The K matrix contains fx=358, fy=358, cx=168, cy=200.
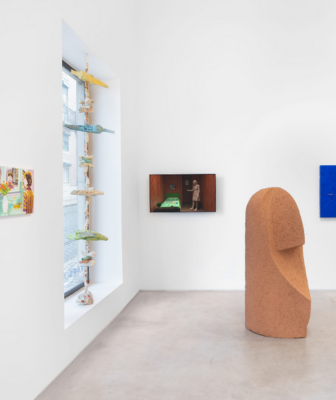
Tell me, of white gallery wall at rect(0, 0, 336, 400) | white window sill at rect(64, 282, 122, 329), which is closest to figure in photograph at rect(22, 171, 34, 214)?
white window sill at rect(64, 282, 122, 329)

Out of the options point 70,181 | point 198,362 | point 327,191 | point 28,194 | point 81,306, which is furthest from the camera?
point 327,191

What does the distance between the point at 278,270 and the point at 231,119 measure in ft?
8.43

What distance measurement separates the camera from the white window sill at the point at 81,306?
9.96 feet

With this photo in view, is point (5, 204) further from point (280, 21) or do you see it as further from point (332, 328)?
point (280, 21)

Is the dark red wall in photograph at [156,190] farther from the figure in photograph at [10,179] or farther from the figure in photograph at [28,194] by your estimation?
the figure in photograph at [10,179]

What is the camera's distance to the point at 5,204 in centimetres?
201

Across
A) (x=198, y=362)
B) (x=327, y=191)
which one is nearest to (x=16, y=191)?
(x=198, y=362)

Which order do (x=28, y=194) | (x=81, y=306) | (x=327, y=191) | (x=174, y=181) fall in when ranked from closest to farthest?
(x=28, y=194) < (x=81, y=306) < (x=327, y=191) < (x=174, y=181)

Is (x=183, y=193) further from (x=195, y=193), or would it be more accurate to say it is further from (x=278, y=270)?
(x=278, y=270)

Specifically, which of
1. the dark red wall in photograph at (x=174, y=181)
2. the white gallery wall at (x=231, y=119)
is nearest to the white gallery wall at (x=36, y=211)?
the white gallery wall at (x=231, y=119)

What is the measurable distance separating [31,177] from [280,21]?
4362 mm

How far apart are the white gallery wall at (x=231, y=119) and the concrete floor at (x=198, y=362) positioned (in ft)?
3.88

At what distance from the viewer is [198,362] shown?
283 cm

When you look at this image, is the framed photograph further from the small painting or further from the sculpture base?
the small painting
